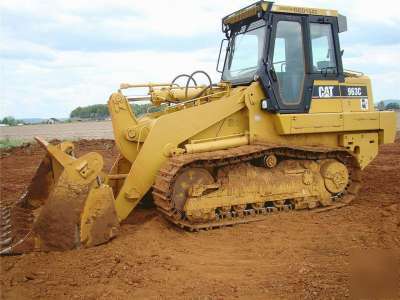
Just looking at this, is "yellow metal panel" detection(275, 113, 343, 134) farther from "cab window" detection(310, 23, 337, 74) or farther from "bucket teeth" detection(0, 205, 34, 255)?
"bucket teeth" detection(0, 205, 34, 255)

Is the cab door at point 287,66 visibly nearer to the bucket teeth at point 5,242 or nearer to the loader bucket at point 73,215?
the loader bucket at point 73,215

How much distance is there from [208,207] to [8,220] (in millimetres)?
3044

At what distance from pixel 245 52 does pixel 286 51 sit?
77cm

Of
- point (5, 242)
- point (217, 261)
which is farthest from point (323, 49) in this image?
point (5, 242)

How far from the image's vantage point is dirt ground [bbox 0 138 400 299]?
4.45 metres

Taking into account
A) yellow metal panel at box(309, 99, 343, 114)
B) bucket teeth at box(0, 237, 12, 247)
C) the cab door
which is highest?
the cab door

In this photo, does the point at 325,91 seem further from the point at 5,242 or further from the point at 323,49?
the point at 5,242

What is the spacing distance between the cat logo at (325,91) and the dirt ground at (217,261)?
189cm

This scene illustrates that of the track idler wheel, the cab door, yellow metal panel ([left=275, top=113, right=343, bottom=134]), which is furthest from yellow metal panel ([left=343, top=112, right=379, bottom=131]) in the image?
the cab door

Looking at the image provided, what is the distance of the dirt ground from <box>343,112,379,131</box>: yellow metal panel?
1356 mm

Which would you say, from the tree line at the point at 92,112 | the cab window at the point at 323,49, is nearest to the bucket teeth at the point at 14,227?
the cab window at the point at 323,49

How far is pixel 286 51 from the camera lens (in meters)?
7.42

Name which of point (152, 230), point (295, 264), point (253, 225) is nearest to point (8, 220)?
point (152, 230)

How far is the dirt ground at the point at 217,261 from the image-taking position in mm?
Result: 4449
